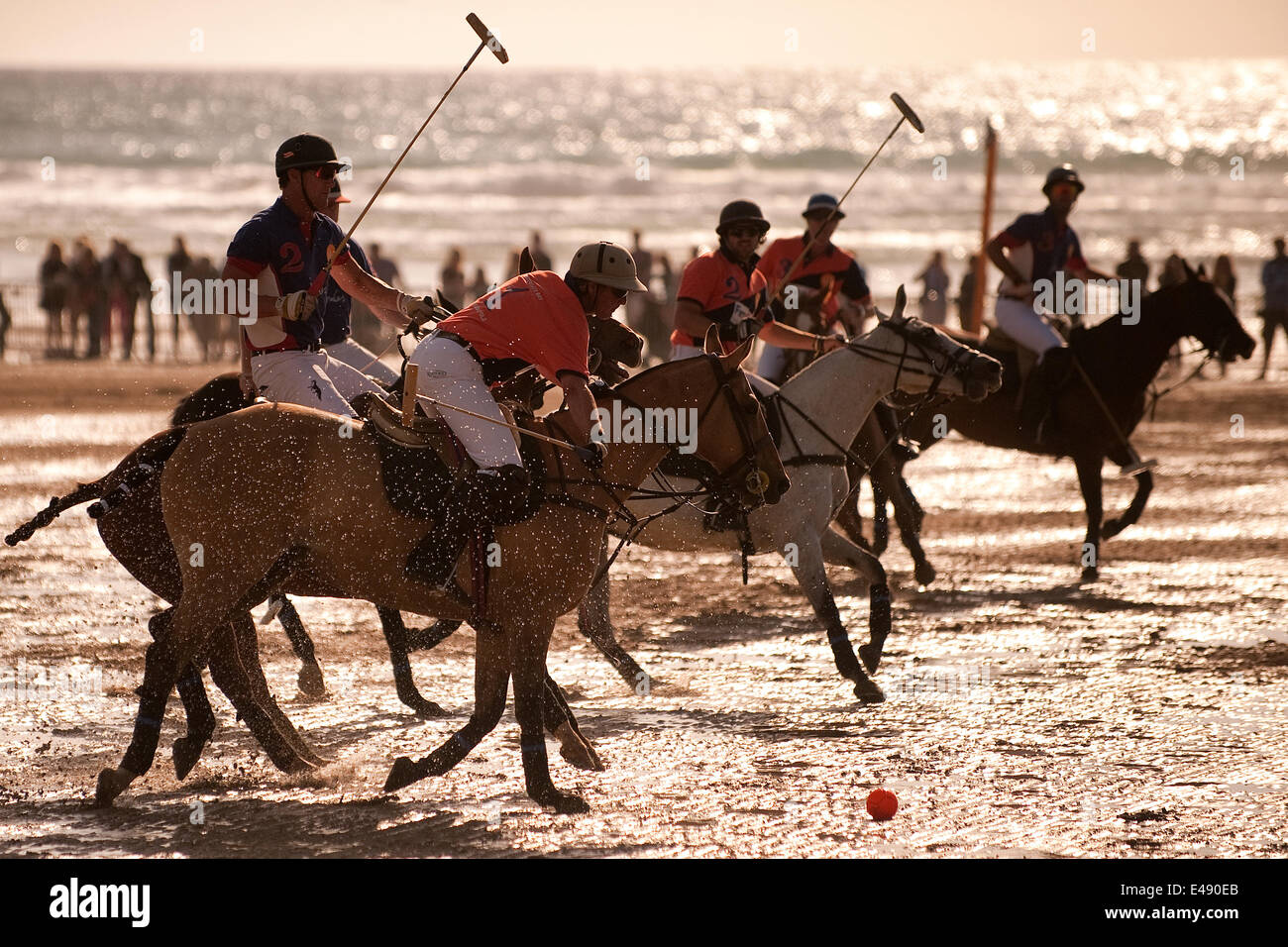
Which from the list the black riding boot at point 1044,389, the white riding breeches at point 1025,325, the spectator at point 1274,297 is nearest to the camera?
the black riding boot at point 1044,389

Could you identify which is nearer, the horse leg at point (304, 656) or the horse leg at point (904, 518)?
the horse leg at point (304, 656)

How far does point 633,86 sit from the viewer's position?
13988 centimetres

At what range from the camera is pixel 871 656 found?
909 cm

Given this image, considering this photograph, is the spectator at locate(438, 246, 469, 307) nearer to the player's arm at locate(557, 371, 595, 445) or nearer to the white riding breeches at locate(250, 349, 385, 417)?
the white riding breeches at locate(250, 349, 385, 417)

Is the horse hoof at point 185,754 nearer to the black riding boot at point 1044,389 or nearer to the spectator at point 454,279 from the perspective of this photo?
the black riding boot at point 1044,389

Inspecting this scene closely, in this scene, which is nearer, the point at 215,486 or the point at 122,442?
the point at 215,486

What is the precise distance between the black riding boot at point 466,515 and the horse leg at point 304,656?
2.06 meters

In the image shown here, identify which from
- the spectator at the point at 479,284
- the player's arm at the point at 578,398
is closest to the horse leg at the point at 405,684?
the player's arm at the point at 578,398

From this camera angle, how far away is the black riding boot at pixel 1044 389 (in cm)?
1295

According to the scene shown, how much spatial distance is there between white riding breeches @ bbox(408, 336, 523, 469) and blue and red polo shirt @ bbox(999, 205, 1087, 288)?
691 centimetres

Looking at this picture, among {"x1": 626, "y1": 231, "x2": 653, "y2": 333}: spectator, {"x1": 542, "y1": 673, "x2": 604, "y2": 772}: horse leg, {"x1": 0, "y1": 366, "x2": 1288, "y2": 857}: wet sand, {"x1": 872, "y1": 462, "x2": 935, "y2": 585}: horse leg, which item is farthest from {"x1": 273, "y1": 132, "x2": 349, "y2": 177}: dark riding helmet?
{"x1": 626, "y1": 231, "x2": 653, "y2": 333}: spectator

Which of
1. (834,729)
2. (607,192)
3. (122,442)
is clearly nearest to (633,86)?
(607,192)

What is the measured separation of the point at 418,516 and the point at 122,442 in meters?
11.9

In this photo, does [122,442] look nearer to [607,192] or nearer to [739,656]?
[739,656]
